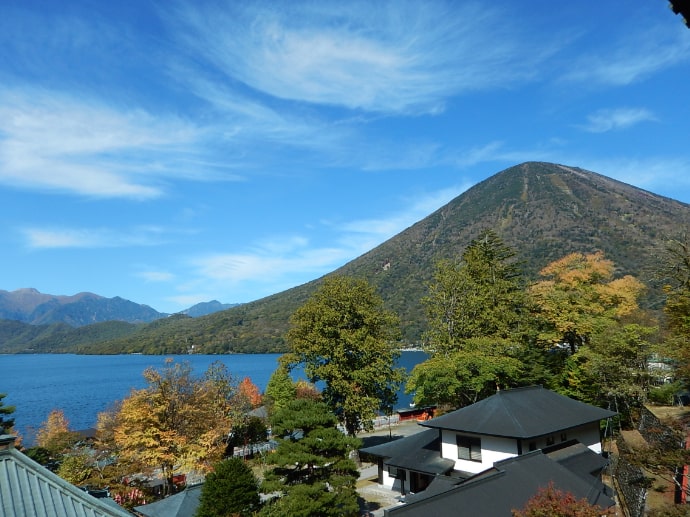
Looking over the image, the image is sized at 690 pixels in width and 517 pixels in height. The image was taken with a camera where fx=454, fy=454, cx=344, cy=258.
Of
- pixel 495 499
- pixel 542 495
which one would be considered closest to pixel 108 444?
pixel 495 499

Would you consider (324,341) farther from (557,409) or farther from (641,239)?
(641,239)

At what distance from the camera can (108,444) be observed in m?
29.4

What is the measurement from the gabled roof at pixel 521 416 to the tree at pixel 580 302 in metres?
8.60

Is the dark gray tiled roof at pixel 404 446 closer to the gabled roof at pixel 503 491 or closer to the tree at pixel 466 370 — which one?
the tree at pixel 466 370

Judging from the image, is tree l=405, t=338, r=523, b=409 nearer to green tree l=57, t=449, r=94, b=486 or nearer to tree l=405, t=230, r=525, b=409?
tree l=405, t=230, r=525, b=409

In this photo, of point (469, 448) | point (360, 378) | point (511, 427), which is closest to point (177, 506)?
point (360, 378)

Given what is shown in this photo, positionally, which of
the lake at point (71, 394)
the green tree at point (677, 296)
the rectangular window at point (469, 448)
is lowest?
the lake at point (71, 394)

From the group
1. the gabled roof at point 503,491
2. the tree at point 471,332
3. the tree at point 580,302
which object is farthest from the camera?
the tree at point 580,302

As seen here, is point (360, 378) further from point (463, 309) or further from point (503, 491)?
point (503, 491)

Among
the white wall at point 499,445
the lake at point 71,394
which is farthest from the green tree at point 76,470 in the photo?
the lake at point 71,394

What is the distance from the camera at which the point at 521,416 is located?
893 inches

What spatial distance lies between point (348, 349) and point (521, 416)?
11960 millimetres

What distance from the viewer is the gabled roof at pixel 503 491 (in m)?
14.4

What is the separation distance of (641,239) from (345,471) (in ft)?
550
